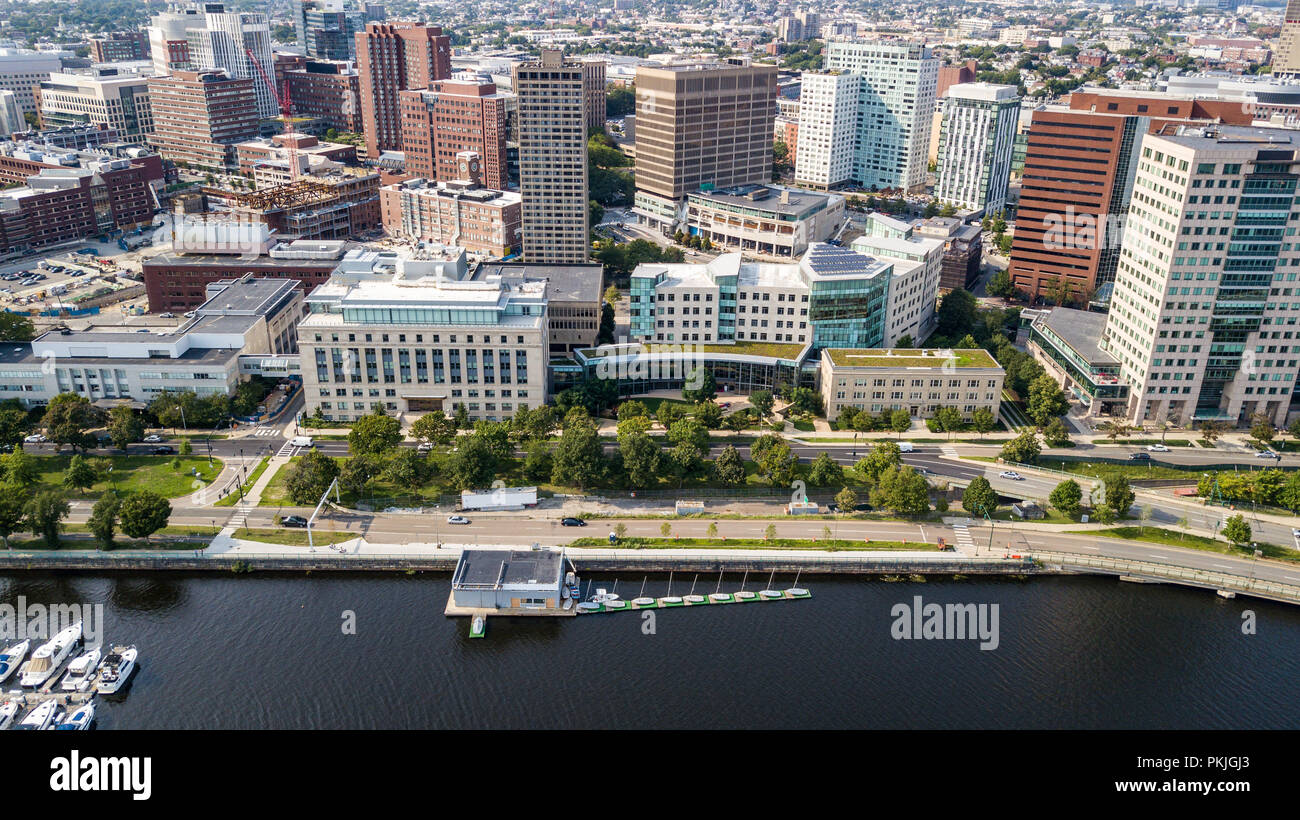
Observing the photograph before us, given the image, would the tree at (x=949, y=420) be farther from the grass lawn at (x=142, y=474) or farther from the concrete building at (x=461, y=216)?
the concrete building at (x=461, y=216)

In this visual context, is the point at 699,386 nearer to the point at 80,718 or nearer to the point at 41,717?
the point at 80,718

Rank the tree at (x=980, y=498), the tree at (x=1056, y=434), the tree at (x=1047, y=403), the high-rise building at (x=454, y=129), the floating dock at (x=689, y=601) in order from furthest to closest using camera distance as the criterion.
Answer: the high-rise building at (x=454, y=129) → the tree at (x=1047, y=403) → the tree at (x=1056, y=434) → the tree at (x=980, y=498) → the floating dock at (x=689, y=601)

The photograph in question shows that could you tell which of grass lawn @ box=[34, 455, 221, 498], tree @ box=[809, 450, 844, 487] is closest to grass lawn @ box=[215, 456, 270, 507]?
grass lawn @ box=[34, 455, 221, 498]

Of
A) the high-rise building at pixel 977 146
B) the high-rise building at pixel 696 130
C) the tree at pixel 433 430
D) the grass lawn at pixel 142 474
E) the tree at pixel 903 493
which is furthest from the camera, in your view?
the high-rise building at pixel 977 146

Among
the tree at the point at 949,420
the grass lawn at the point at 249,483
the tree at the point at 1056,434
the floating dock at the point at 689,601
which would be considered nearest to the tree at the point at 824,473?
the floating dock at the point at 689,601

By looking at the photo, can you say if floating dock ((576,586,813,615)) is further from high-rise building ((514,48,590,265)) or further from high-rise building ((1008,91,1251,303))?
high-rise building ((1008,91,1251,303))
